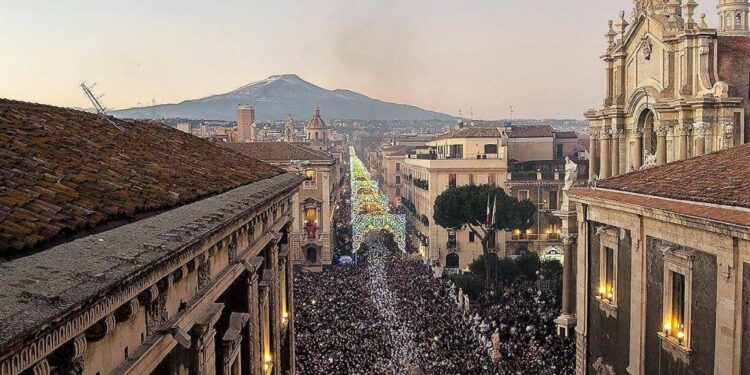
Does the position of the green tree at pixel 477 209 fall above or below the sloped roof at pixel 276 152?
below

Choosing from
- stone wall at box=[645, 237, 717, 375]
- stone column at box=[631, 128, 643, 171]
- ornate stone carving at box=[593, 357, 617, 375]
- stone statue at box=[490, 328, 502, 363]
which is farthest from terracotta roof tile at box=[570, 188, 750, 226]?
stone column at box=[631, 128, 643, 171]

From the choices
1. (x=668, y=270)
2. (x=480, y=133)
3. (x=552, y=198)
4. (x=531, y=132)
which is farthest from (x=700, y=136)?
(x=531, y=132)

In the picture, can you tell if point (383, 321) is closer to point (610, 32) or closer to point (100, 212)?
point (610, 32)

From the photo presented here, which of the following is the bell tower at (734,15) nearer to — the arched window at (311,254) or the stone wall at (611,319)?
the arched window at (311,254)

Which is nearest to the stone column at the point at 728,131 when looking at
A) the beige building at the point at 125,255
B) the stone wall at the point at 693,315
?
the stone wall at the point at 693,315

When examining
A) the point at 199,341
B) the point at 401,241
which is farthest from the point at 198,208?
the point at 401,241

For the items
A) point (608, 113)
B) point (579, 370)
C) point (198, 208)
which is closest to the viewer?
point (198, 208)

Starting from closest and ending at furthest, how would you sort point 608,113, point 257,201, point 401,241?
point 257,201, point 608,113, point 401,241
